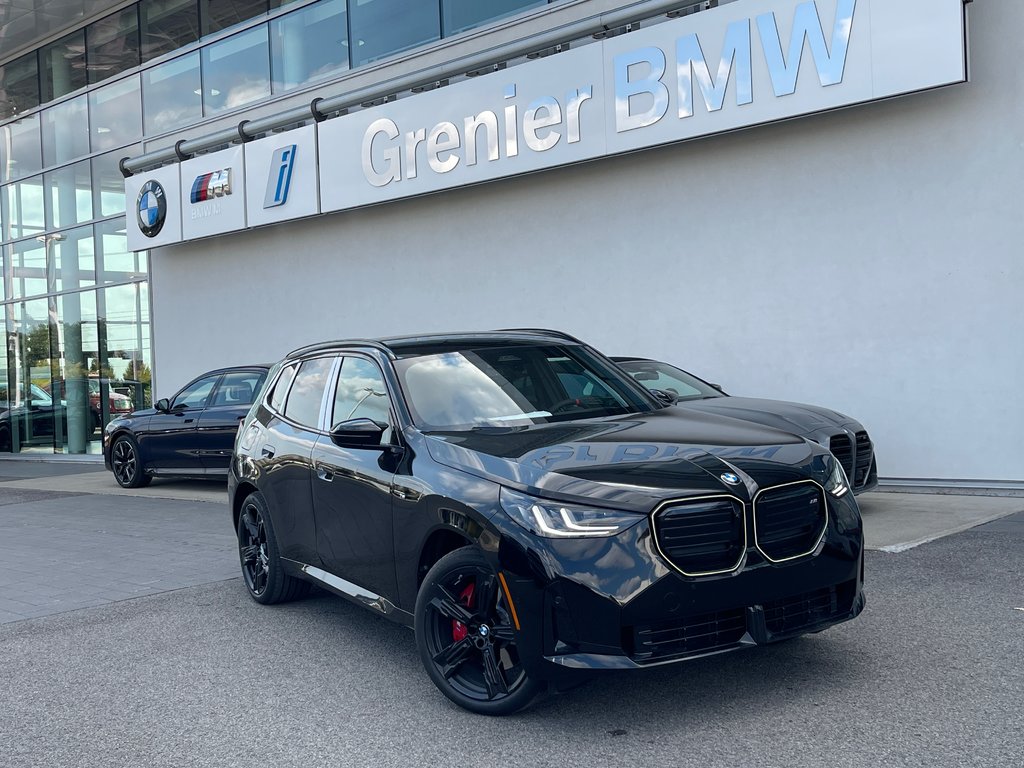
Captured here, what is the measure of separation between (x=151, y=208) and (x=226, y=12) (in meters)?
3.87

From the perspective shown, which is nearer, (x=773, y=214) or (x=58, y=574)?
(x=58, y=574)

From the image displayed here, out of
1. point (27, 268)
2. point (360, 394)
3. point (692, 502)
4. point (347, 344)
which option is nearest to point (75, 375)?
point (27, 268)

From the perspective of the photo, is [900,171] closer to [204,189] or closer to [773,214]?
[773,214]

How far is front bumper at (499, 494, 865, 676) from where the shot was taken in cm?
388

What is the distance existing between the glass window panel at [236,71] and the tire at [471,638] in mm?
15321

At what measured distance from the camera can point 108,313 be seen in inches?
842

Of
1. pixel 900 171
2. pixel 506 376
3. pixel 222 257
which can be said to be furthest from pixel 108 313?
pixel 506 376

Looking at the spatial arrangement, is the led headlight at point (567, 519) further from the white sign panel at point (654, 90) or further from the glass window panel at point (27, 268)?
the glass window panel at point (27, 268)

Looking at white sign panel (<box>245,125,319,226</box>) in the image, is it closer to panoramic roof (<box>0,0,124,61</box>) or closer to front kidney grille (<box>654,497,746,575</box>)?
panoramic roof (<box>0,0,124,61</box>)

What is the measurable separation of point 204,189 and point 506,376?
1411 cm

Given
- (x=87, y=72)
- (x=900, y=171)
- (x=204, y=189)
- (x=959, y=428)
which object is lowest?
(x=959, y=428)

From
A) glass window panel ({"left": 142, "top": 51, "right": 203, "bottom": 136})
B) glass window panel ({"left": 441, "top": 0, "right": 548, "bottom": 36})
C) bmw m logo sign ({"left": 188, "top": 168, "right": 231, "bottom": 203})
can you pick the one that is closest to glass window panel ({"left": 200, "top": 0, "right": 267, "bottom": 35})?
glass window panel ({"left": 142, "top": 51, "right": 203, "bottom": 136})

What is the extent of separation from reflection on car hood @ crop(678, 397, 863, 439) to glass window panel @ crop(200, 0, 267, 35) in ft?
43.3

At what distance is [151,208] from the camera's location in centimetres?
1925
